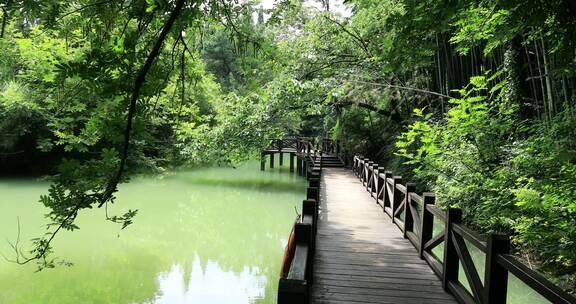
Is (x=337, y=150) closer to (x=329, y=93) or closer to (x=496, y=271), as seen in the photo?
(x=329, y=93)

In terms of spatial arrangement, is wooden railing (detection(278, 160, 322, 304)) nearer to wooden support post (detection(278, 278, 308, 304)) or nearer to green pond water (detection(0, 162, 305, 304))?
wooden support post (detection(278, 278, 308, 304))

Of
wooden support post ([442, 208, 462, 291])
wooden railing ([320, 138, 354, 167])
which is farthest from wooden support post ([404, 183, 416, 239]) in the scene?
wooden railing ([320, 138, 354, 167])

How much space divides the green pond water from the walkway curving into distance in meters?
1.78

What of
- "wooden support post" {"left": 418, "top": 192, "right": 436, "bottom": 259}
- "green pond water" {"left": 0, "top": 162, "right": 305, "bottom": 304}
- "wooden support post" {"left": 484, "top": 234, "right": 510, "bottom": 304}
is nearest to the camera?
"wooden support post" {"left": 484, "top": 234, "right": 510, "bottom": 304}

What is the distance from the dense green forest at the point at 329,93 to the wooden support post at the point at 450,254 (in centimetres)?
79

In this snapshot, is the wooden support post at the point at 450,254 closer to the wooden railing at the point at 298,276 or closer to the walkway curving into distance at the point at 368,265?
the walkway curving into distance at the point at 368,265

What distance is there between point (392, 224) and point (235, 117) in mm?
7998

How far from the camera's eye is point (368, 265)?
4.47 metres

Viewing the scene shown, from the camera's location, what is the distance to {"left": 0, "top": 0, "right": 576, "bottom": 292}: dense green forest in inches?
69.9

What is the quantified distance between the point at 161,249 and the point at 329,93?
21.3 ft

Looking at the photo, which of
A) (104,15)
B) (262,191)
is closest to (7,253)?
(104,15)

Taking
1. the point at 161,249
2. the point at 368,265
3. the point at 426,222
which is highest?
the point at 426,222

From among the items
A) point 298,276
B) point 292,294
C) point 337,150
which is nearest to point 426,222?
point 298,276

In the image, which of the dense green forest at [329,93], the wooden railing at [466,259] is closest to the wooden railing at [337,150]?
the dense green forest at [329,93]
